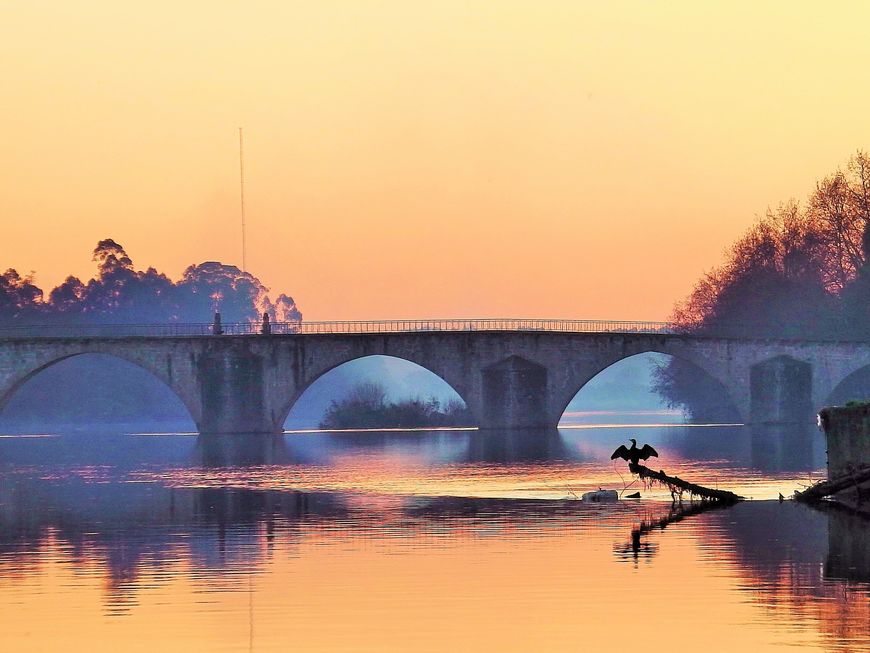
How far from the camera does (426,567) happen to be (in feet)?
94.0

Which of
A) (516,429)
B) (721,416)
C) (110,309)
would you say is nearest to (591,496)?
(516,429)

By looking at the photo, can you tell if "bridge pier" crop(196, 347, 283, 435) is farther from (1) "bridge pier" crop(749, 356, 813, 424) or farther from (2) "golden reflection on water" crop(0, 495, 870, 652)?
(2) "golden reflection on water" crop(0, 495, 870, 652)

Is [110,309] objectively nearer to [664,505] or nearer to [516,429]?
[516,429]

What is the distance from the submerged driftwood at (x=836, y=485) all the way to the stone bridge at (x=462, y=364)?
188 feet

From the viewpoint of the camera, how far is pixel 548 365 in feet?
323

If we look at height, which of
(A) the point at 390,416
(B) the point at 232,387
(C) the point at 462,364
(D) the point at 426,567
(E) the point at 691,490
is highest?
(C) the point at 462,364

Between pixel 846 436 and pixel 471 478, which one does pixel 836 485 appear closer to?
pixel 846 436

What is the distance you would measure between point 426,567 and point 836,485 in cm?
1327

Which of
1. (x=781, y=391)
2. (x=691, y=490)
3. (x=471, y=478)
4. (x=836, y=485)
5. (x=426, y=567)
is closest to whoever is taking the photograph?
(x=426, y=567)

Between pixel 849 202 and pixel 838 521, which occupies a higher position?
pixel 849 202

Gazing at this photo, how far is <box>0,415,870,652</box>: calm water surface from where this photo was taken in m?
22.1

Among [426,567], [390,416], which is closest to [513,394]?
[390,416]

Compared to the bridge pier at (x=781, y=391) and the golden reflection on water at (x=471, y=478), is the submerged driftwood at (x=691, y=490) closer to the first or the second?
the golden reflection on water at (x=471, y=478)

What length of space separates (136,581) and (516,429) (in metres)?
71.4
